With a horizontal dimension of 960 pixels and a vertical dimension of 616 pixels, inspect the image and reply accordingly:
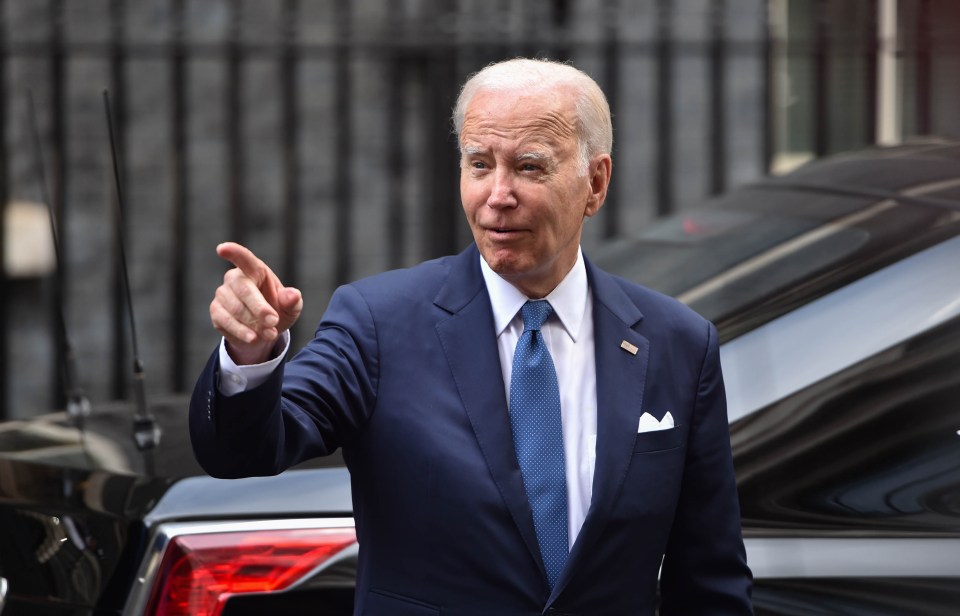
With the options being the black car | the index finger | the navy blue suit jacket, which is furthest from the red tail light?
the index finger

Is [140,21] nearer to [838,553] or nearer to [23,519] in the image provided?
[23,519]

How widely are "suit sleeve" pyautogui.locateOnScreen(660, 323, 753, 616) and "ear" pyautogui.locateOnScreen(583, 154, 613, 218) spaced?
285 millimetres

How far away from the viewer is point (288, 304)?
180 cm

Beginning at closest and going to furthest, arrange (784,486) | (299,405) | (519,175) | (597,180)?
(299,405)
(519,175)
(597,180)
(784,486)

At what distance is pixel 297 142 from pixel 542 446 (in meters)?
5.13

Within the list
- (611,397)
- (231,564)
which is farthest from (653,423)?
(231,564)

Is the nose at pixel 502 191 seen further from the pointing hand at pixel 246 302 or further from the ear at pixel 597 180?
the pointing hand at pixel 246 302

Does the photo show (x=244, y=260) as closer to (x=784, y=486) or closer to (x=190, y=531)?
(x=190, y=531)

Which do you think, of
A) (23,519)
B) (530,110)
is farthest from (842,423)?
(23,519)

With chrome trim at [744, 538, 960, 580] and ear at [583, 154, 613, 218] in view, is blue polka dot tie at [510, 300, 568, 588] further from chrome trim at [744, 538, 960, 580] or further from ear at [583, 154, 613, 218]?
chrome trim at [744, 538, 960, 580]

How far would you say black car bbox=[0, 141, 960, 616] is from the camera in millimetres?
2367

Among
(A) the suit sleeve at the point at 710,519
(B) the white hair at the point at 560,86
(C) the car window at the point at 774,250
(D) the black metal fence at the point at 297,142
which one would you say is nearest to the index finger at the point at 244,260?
(B) the white hair at the point at 560,86

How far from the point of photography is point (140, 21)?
692cm

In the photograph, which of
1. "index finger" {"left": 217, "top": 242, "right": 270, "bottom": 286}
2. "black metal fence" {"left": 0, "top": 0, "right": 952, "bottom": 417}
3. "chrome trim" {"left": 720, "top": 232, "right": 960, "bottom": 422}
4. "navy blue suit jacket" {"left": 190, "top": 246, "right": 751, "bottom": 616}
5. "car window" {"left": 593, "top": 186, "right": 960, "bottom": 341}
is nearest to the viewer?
"index finger" {"left": 217, "top": 242, "right": 270, "bottom": 286}
